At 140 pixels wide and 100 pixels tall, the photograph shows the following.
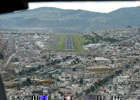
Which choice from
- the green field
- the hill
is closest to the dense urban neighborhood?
the green field

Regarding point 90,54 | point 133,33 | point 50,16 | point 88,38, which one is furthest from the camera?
point 50,16

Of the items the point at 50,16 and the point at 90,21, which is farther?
the point at 50,16

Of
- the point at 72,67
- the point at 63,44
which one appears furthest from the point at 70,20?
the point at 72,67

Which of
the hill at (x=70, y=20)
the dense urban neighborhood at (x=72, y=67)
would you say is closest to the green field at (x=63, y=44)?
the dense urban neighborhood at (x=72, y=67)

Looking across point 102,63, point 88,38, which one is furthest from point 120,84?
point 88,38

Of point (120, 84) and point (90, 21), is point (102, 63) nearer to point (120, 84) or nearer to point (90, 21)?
point (120, 84)

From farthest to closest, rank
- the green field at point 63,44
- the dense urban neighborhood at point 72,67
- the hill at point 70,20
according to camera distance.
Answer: the hill at point 70,20, the green field at point 63,44, the dense urban neighborhood at point 72,67

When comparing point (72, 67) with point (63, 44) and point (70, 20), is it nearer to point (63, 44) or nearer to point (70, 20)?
point (63, 44)

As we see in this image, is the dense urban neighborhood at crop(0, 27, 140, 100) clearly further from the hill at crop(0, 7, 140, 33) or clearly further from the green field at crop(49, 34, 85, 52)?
the hill at crop(0, 7, 140, 33)

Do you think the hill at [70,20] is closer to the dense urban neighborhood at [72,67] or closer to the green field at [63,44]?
the green field at [63,44]
